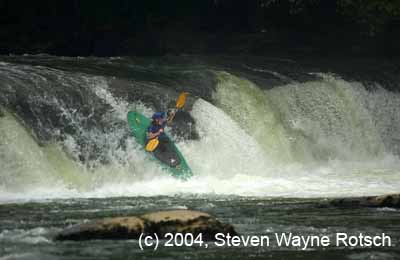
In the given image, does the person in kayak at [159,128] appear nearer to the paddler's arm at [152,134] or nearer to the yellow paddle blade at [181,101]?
the paddler's arm at [152,134]

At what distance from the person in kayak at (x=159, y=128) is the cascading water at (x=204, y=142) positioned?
30 centimetres

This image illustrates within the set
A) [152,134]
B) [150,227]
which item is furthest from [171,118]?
[150,227]

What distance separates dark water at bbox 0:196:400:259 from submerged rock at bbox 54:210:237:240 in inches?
5.5

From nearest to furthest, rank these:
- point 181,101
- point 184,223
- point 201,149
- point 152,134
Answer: point 184,223
point 152,134
point 201,149
point 181,101

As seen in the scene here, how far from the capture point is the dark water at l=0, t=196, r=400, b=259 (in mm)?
9445

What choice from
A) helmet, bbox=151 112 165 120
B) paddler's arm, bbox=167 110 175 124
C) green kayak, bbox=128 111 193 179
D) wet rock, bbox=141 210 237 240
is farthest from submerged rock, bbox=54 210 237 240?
paddler's arm, bbox=167 110 175 124

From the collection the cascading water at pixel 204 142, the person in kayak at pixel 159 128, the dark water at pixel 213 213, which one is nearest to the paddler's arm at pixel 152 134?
the person in kayak at pixel 159 128

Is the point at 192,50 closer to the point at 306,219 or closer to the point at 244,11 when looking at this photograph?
the point at 244,11

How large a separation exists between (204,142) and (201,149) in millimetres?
252

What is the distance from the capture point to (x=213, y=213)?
12227 mm

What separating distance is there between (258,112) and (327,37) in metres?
9.46

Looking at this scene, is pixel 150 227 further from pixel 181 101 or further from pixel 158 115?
pixel 181 101

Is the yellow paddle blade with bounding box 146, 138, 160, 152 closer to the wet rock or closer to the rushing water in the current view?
the rushing water

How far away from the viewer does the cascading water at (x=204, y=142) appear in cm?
1485
